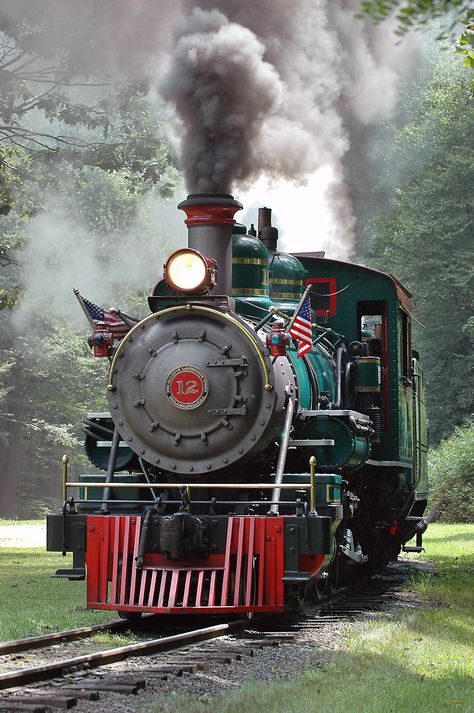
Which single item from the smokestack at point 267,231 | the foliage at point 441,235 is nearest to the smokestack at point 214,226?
the smokestack at point 267,231

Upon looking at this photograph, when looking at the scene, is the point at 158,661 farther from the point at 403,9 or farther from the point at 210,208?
the point at 403,9

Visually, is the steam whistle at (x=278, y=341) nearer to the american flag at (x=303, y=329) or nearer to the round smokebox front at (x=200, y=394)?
the round smokebox front at (x=200, y=394)

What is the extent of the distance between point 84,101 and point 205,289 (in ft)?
37.0

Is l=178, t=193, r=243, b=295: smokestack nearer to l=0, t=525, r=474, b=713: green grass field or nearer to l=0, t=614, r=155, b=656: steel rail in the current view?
l=0, t=614, r=155, b=656: steel rail

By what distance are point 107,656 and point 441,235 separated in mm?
31858

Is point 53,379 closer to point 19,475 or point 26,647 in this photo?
point 19,475

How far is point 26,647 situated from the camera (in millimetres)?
8406

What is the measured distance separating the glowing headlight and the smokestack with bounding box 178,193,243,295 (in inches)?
9.4

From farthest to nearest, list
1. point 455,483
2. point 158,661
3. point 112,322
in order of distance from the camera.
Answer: point 455,483 → point 112,322 → point 158,661

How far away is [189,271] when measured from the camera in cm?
993

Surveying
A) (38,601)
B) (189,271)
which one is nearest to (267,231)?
(189,271)

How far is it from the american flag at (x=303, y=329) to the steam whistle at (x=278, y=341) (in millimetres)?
413

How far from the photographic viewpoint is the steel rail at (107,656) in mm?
6945

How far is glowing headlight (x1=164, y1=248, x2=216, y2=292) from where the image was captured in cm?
982
